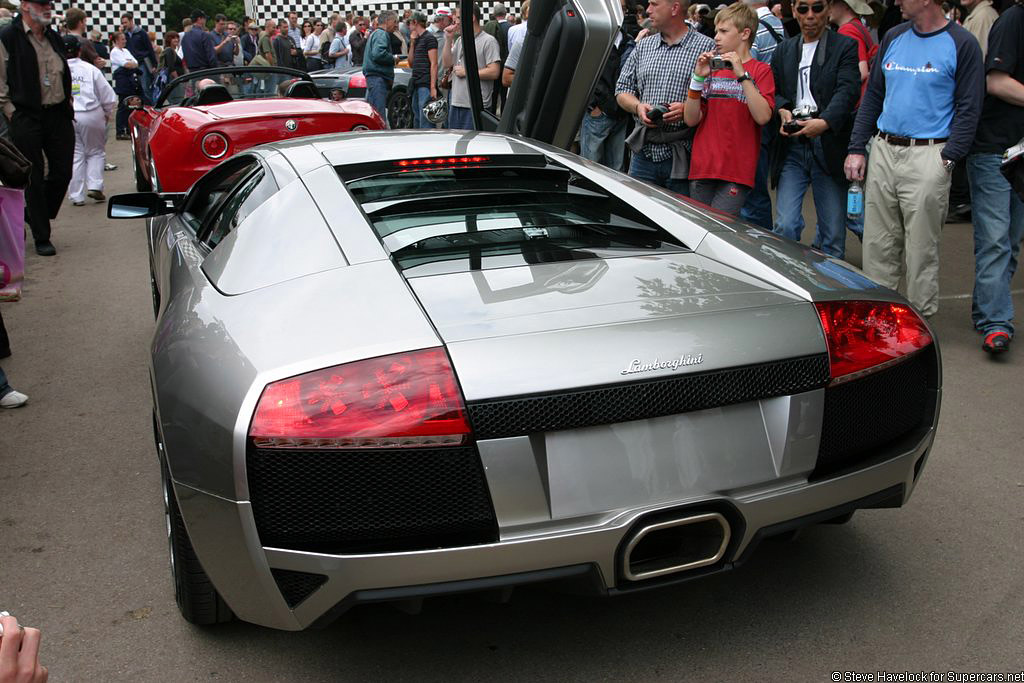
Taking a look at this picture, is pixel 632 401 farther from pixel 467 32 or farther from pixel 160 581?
pixel 467 32

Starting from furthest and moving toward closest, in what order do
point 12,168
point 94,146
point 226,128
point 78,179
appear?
point 78,179 < point 94,146 < point 226,128 < point 12,168

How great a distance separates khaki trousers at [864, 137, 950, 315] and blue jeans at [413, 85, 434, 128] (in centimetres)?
821

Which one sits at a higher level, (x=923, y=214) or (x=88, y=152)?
(x=923, y=214)

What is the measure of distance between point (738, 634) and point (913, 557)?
0.75 metres

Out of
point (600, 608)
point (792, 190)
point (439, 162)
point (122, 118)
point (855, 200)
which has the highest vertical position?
point (439, 162)

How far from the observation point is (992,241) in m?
4.80

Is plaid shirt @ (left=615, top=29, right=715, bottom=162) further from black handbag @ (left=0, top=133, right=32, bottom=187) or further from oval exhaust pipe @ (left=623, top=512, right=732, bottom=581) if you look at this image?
oval exhaust pipe @ (left=623, top=512, right=732, bottom=581)

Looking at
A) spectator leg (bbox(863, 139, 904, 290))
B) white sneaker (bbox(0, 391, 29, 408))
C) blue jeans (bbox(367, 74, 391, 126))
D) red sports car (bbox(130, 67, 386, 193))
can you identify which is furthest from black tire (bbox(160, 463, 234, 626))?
blue jeans (bbox(367, 74, 391, 126))

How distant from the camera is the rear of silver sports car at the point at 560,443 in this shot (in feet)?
6.50

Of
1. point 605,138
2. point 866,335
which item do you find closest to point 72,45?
point 605,138

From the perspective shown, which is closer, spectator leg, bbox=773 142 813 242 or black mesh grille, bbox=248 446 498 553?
black mesh grille, bbox=248 446 498 553

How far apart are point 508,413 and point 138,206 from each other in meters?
2.62

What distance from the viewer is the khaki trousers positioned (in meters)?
4.74

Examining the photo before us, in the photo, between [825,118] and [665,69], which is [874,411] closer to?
[825,118]
